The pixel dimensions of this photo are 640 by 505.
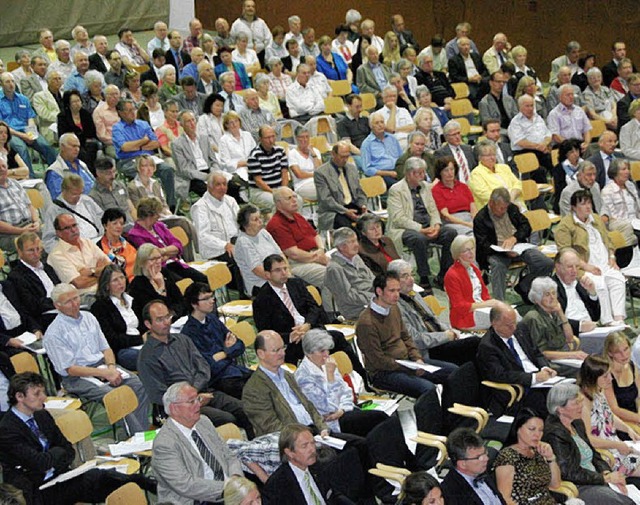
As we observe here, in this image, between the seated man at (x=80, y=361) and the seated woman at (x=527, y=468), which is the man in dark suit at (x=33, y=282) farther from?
the seated woman at (x=527, y=468)

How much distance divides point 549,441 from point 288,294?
2168mm

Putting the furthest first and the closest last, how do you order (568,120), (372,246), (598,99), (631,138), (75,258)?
(598,99)
(568,120)
(631,138)
(372,246)
(75,258)

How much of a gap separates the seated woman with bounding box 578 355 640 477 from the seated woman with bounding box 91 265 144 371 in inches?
104

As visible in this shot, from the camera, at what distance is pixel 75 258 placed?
7.79 meters

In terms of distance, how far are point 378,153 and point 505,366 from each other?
13.5 feet

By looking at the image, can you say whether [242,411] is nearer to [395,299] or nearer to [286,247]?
[395,299]

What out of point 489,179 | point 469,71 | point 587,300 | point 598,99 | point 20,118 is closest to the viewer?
point 587,300

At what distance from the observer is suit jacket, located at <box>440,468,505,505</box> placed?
18.1 feet

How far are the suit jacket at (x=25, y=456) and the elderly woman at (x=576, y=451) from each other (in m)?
2.53

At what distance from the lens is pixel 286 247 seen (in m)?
8.66

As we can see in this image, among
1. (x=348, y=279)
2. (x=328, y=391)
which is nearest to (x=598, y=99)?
(x=348, y=279)

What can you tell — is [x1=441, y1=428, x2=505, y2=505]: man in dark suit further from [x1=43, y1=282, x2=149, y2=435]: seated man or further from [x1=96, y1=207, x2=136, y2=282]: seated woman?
[x1=96, y1=207, x2=136, y2=282]: seated woman

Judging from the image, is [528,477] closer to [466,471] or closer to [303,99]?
[466,471]

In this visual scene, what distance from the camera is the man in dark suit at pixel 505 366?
6785 mm
